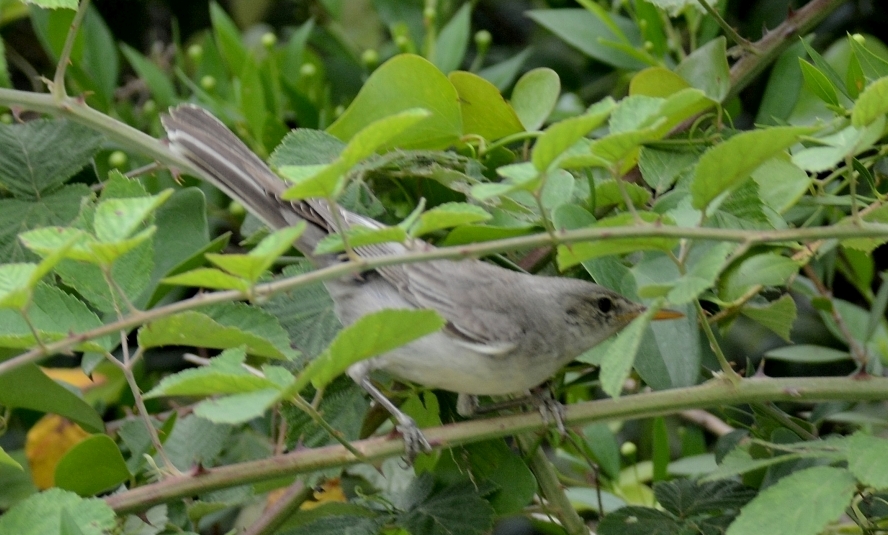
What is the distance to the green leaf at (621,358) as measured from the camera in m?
1.32

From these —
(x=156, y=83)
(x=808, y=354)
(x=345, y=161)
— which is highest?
(x=345, y=161)

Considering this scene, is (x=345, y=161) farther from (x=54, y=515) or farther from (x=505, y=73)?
(x=505, y=73)

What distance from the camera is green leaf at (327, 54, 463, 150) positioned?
1959 mm

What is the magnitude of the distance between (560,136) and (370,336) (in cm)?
37

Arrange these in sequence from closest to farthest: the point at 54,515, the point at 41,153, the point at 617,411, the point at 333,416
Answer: the point at 54,515, the point at 617,411, the point at 333,416, the point at 41,153

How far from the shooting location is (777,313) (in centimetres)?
192

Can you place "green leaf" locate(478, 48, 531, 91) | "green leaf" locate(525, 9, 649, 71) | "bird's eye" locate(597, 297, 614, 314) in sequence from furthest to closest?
"green leaf" locate(478, 48, 531, 91) → "green leaf" locate(525, 9, 649, 71) → "bird's eye" locate(597, 297, 614, 314)

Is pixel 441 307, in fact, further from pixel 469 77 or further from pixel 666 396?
pixel 666 396

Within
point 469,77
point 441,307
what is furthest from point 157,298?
point 469,77

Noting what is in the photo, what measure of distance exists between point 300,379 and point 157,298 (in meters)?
0.90

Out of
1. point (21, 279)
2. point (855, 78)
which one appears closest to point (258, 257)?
point (21, 279)

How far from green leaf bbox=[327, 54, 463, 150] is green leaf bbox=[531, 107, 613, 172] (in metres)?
0.73

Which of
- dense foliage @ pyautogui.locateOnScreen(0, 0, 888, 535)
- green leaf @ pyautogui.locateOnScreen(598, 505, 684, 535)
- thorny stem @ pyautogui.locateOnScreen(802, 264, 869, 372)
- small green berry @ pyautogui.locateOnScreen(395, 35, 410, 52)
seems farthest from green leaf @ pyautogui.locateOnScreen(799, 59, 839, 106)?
small green berry @ pyautogui.locateOnScreen(395, 35, 410, 52)

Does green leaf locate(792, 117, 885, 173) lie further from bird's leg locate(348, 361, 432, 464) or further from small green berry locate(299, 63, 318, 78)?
small green berry locate(299, 63, 318, 78)
